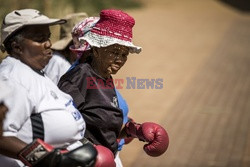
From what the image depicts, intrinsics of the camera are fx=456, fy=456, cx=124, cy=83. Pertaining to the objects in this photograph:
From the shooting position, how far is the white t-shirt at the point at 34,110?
2.38 metres

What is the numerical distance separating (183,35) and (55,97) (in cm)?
1118

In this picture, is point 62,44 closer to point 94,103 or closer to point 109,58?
point 109,58

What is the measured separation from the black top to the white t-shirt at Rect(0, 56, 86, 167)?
425 millimetres

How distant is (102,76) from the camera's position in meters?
3.28

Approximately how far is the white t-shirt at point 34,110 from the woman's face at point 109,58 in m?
0.66

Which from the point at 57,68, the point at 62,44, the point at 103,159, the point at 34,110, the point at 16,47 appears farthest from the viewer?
the point at 62,44

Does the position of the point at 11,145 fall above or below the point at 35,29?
below

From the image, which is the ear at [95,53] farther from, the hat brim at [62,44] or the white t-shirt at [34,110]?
the hat brim at [62,44]

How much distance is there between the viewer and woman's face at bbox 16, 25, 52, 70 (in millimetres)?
2570

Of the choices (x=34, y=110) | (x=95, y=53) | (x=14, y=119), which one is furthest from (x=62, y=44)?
(x=14, y=119)

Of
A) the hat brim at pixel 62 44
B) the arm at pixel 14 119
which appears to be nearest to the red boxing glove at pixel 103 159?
the arm at pixel 14 119

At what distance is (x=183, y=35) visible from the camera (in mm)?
13469

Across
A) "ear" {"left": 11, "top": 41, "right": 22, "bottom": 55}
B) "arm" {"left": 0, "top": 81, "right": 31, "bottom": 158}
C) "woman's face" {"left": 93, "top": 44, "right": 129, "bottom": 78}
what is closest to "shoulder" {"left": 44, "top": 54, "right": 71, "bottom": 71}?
"woman's face" {"left": 93, "top": 44, "right": 129, "bottom": 78}

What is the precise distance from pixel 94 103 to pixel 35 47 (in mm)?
688
